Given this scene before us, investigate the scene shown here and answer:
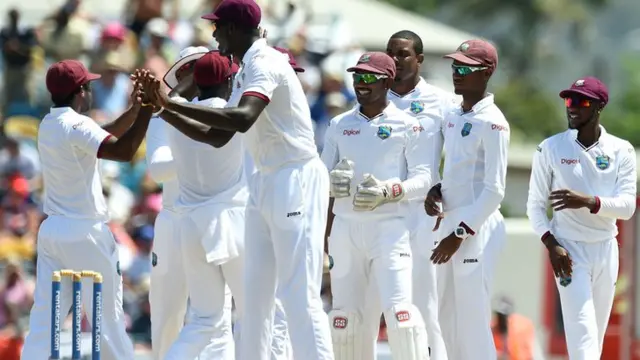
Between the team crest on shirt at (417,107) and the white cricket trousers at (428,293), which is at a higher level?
the team crest on shirt at (417,107)

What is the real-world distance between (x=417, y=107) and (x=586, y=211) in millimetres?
1432

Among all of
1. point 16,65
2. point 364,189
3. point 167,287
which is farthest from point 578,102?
point 16,65

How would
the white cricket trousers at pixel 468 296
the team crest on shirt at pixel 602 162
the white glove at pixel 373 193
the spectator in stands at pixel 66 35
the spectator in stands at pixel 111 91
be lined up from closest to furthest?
the white glove at pixel 373 193 → the white cricket trousers at pixel 468 296 → the team crest on shirt at pixel 602 162 → the spectator in stands at pixel 111 91 → the spectator in stands at pixel 66 35

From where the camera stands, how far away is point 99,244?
9.97 m

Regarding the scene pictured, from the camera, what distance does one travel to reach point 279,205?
9055 millimetres

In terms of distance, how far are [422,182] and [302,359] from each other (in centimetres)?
168

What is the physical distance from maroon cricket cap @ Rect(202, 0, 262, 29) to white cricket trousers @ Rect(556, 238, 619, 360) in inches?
109

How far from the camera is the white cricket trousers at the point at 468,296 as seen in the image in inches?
391

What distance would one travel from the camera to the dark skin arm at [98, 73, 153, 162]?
29.4 feet

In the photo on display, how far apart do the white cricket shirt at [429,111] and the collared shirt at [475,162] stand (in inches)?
15.8

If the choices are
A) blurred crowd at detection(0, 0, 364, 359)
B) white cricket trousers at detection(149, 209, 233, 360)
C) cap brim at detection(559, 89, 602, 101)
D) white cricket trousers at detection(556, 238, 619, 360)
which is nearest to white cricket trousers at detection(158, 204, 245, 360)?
white cricket trousers at detection(149, 209, 233, 360)

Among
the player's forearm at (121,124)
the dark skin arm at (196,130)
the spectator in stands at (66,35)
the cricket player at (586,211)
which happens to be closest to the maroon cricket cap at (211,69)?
the player's forearm at (121,124)

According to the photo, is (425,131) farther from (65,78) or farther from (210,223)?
(65,78)

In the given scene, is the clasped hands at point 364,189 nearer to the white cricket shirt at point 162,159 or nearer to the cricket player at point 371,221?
the cricket player at point 371,221
